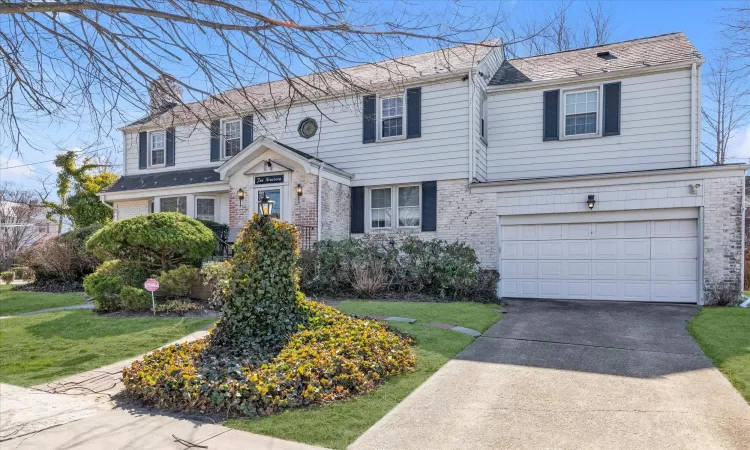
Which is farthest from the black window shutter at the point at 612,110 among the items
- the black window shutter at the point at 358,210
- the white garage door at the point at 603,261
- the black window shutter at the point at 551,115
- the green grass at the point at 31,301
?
the green grass at the point at 31,301

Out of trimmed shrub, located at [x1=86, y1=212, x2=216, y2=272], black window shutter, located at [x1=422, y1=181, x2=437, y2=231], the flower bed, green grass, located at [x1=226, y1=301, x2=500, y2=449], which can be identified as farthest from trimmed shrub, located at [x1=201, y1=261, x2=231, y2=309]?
black window shutter, located at [x1=422, y1=181, x2=437, y2=231]

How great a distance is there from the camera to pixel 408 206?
43.3 ft

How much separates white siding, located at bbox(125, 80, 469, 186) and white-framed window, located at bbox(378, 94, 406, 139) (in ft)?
1.01

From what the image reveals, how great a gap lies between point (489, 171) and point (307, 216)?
5.03m

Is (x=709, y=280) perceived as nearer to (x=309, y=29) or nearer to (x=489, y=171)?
(x=489, y=171)

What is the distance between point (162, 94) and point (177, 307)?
578 cm

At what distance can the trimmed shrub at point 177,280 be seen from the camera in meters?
10.0

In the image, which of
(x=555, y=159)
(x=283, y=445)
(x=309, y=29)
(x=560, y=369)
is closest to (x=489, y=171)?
(x=555, y=159)

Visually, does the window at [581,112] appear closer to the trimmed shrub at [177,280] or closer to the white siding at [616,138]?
the white siding at [616,138]

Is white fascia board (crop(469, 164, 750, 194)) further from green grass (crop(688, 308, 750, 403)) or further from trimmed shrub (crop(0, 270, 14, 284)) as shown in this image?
trimmed shrub (crop(0, 270, 14, 284))

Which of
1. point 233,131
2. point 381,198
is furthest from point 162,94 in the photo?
point 233,131

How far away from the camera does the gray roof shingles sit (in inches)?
472

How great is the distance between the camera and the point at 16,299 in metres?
12.0

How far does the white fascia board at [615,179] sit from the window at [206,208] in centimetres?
849
